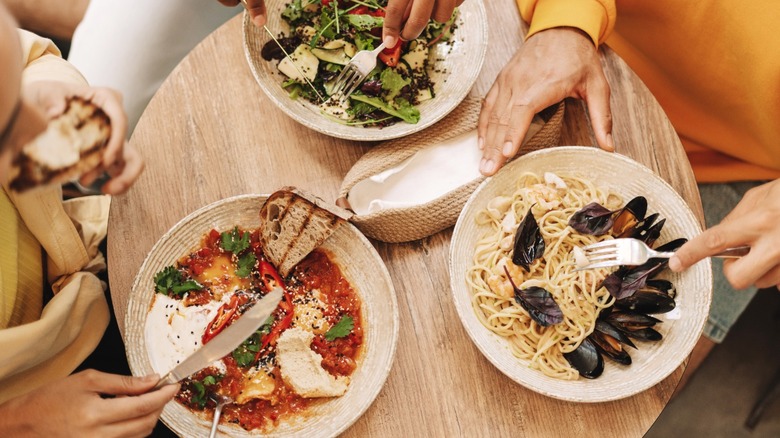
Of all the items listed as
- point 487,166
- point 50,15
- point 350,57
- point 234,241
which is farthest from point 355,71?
point 50,15

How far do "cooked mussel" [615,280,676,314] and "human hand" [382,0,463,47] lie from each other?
105cm

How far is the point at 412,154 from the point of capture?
6.56ft

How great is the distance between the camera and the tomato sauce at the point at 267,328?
1829mm

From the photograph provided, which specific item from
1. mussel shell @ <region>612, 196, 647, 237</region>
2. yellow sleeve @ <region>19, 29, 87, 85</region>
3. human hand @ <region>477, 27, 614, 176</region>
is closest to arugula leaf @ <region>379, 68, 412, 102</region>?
human hand @ <region>477, 27, 614, 176</region>

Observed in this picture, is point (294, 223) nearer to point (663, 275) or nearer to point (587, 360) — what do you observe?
point (587, 360)

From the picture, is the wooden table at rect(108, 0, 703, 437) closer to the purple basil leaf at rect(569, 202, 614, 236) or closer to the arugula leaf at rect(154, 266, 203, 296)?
the arugula leaf at rect(154, 266, 203, 296)

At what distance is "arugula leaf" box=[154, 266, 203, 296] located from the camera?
1852 millimetres

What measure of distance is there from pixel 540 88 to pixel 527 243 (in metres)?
0.52

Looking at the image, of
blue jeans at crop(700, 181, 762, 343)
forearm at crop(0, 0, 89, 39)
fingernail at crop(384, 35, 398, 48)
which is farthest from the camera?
blue jeans at crop(700, 181, 762, 343)

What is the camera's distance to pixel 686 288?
1.86m

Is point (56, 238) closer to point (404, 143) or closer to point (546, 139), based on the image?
point (404, 143)

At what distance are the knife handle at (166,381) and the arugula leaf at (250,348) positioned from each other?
211 mm

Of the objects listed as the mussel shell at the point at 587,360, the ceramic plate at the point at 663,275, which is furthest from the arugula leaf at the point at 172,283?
the mussel shell at the point at 587,360

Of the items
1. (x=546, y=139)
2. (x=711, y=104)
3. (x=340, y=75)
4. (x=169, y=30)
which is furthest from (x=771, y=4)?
(x=169, y=30)
